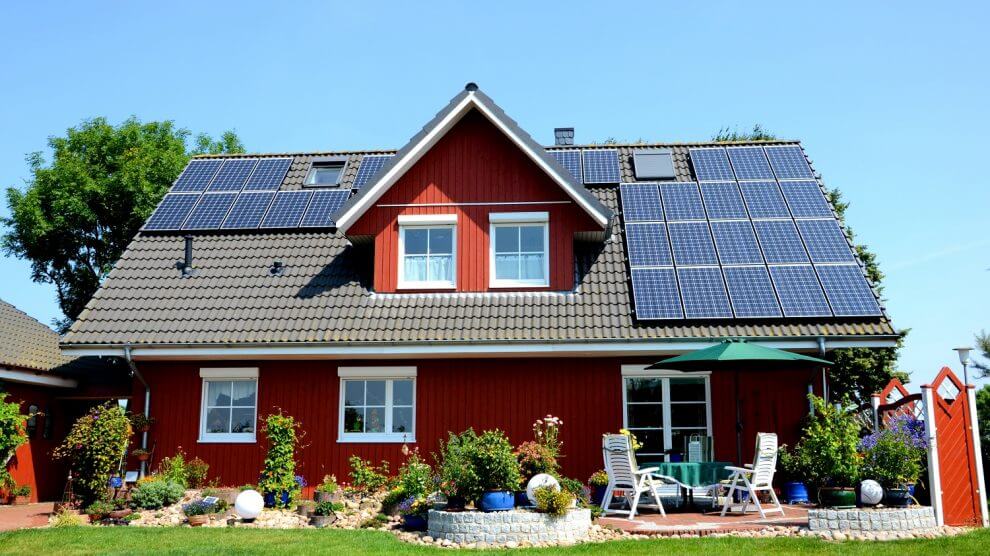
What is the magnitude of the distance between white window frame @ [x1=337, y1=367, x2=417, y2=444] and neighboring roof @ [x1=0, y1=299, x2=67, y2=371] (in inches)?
281

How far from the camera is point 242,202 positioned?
67.8 feet

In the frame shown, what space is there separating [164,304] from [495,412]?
709cm

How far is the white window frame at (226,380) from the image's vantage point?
1700 centimetres

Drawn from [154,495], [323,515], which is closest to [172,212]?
[154,495]

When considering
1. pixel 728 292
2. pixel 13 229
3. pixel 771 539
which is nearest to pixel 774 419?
pixel 728 292

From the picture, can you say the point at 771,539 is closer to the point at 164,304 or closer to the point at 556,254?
the point at 556,254

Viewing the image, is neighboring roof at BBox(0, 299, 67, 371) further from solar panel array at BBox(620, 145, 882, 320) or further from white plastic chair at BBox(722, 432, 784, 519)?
white plastic chair at BBox(722, 432, 784, 519)

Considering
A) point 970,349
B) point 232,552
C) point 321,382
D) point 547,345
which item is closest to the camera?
point 232,552

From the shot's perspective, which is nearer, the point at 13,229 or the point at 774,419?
the point at 774,419

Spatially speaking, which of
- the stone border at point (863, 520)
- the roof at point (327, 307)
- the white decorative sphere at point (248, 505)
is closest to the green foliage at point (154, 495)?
the white decorative sphere at point (248, 505)

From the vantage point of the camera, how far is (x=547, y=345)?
631 inches

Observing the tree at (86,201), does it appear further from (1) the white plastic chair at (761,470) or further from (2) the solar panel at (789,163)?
(1) the white plastic chair at (761,470)

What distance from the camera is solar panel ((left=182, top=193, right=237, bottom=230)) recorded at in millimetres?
19906

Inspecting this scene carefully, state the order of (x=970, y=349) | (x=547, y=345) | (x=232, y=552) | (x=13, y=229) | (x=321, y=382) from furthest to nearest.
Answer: (x=13, y=229) → (x=321, y=382) → (x=547, y=345) → (x=970, y=349) → (x=232, y=552)
